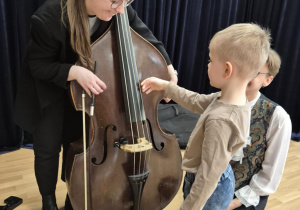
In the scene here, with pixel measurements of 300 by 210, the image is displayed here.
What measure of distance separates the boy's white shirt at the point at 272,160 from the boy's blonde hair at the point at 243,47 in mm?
344

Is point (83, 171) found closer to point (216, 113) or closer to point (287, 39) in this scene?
point (216, 113)

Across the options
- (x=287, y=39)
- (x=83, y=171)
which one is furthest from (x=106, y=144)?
(x=287, y=39)

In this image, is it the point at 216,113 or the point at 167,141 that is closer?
the point at 216,113

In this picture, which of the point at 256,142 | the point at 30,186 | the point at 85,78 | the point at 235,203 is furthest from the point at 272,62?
the point at 30,186

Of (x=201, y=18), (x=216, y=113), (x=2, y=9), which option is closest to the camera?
(x=216, y=113)

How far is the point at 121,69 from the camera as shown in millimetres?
1112

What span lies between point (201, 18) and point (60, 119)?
2098mm

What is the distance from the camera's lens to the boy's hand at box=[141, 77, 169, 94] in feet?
3.62

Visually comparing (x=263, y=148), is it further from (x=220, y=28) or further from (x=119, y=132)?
(x=220, y=28)

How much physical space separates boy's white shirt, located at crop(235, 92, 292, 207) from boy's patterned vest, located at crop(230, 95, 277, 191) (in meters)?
0.02

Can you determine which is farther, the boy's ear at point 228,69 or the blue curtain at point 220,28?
the blue curtain at point 220,28

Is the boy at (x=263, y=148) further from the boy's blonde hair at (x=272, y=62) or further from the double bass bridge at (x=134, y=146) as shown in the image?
the double bass bridge at (x=134, y=146)

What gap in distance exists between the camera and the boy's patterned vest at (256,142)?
1.13m

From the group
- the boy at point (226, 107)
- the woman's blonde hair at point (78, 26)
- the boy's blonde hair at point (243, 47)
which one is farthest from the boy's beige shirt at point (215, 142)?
the woman's blonde hair at point (78, 26)
